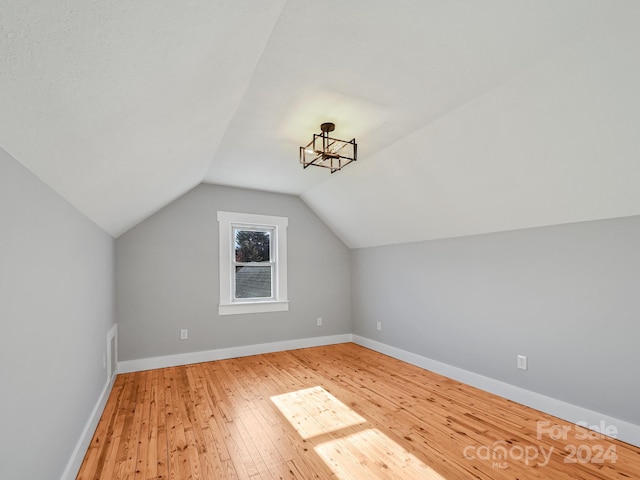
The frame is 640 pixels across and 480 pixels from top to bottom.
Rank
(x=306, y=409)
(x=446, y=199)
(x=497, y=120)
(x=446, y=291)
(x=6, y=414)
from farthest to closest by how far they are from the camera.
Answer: (x=446, y=291) → (x=446, y=199) → (x=306, y=409) → (x=497, y=120) → (x=6, y=414)

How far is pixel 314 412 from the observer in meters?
2.87

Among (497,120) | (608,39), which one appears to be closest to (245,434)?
(497,120)

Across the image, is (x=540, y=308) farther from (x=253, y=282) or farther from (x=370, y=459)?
(x=253, y=282)

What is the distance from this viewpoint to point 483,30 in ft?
5.52

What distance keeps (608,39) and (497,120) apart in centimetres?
73

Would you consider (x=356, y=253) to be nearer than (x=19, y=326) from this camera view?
No

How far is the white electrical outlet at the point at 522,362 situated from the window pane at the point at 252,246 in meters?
3.47

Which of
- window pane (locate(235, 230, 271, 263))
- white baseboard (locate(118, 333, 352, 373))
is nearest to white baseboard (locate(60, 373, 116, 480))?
white baseboard (locate(118, 333, 352, 373))

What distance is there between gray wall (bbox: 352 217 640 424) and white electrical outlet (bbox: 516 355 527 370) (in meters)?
0.05

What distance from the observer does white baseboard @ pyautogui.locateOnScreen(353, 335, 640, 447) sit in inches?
91.9

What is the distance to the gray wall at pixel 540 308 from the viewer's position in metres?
2.39

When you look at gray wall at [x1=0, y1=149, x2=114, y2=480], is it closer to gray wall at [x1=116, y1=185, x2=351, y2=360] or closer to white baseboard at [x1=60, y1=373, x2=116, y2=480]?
white baseboard at [x1=60, y1=373, x2=116, y2=480]

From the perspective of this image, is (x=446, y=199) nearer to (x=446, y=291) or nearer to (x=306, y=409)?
(x=446, y=291)

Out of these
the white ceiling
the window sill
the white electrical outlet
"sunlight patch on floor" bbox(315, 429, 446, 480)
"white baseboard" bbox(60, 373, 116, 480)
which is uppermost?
the white ceiling
